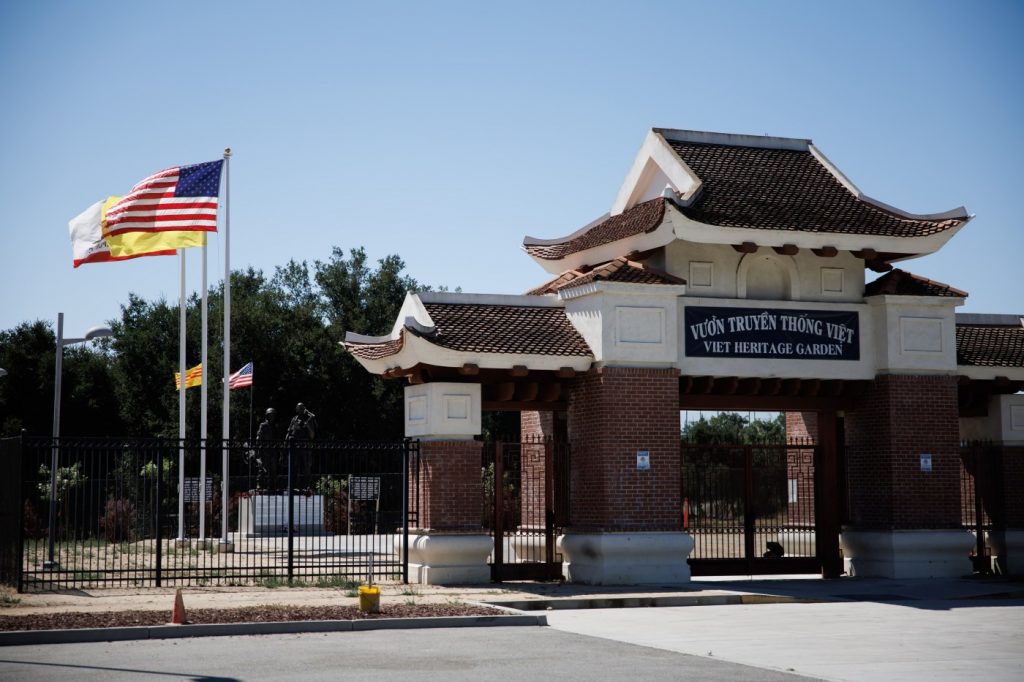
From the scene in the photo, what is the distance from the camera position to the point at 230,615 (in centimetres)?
1614

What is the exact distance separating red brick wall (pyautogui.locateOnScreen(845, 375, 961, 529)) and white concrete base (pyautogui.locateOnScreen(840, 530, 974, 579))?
7.9 inches

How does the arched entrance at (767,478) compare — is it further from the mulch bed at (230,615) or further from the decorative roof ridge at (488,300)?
the mulch bed at (230,615)

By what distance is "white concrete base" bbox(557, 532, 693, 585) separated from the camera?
22125mm

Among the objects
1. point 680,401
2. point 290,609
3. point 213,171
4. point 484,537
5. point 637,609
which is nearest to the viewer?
point 290,609

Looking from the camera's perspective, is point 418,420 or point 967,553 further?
point 967,553

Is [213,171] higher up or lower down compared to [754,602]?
higher up

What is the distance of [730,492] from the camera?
24.5 meters

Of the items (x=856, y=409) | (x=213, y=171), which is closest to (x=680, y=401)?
(x=856, y=409)

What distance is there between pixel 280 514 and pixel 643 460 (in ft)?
51.4

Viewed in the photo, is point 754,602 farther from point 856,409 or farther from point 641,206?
point 641,206

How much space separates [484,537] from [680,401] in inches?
195

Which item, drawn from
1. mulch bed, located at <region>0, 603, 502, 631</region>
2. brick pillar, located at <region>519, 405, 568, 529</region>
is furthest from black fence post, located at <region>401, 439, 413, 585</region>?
mulch bed, located at <region>0, 603, 502, 631</region>

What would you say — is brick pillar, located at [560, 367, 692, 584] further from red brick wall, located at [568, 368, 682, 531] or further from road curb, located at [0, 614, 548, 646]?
road curb, located at [0, 614, 548, 646]

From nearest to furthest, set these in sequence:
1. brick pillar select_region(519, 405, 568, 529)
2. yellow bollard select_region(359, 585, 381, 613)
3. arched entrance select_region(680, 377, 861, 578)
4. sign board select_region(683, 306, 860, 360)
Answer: yellow bollard select_region(359, 585, 381, 613)
sign board select_region(683, 306, 860, 360)
arched entrance select_region(680, 377, 861, 578)
brick pillar select_region(519, 405, 568, 529)
